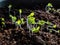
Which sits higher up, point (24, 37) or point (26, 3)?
point (26, 3)

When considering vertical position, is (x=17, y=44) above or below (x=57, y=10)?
below

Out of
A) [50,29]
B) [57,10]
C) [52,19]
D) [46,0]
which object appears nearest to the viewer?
[50,29]

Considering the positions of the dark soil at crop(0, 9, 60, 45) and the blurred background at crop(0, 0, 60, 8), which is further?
the blurred background at crop(0, 0, 60, 8)

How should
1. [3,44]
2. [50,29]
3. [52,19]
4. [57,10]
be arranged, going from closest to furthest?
[3,44] < [50,29] < [52,19] < [57,10]

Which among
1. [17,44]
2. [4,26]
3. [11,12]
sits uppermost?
Result: [11,12]

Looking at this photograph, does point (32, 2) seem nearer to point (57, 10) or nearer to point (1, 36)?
point (57, 10)

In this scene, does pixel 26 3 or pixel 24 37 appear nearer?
pixel 24 37

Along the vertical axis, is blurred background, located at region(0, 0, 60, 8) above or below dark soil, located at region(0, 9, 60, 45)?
above

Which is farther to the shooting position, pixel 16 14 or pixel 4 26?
pixel 16 14

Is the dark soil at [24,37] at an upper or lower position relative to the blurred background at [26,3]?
lower

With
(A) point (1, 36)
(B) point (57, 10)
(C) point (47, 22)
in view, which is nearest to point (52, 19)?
(C) point (47, 22)

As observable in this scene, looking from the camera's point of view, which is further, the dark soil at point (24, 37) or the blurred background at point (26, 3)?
the blurred background at point (26, 3)
